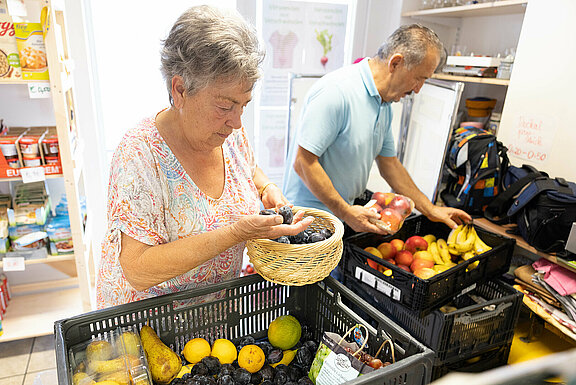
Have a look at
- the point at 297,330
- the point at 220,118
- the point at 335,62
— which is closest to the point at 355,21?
the point at 335,62

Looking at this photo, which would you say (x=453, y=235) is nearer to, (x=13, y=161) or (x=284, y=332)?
(x=284, y=332)

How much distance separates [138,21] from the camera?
9.21ft

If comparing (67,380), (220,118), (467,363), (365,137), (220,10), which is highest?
(220,10)

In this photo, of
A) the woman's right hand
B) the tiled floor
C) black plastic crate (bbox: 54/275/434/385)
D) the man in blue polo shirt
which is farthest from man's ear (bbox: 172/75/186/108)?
the tiled floor

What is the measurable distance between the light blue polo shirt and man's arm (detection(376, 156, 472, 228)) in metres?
0.16

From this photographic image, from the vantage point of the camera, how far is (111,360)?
974mm

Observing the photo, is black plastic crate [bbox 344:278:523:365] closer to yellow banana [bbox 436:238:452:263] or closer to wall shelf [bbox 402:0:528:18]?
yellow banana [bbox 436:238:452:263]

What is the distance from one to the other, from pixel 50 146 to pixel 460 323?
2.18 meters

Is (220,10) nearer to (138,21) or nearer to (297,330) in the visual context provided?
(297,330)

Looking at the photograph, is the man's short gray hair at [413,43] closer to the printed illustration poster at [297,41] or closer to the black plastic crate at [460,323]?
the black plastic crate at [460,323]

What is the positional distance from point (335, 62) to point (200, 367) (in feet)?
9.29

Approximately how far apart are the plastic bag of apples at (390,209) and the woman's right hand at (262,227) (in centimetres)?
74

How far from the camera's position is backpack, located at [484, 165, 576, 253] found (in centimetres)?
175

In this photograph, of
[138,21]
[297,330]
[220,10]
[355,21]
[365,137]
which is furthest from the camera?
[355,21]
